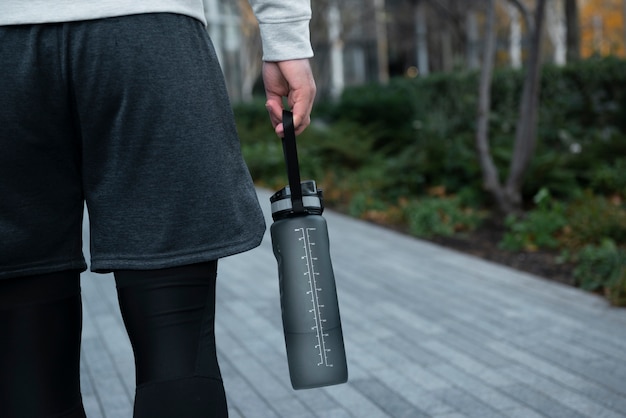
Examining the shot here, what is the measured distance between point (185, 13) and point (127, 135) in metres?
0.23

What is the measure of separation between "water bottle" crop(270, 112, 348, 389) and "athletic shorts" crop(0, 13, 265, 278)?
92 mm

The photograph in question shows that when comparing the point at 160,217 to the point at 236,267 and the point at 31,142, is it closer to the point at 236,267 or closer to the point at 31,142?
the point at 31,142

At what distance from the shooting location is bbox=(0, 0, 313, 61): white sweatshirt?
150cm

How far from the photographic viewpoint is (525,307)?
4941mm

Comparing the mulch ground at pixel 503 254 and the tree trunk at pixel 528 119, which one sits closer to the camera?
the mulch ground at pixel 503 254

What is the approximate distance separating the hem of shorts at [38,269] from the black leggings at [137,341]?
18mm

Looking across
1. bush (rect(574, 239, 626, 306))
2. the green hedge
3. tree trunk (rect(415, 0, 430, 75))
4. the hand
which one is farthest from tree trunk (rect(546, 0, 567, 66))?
the hand

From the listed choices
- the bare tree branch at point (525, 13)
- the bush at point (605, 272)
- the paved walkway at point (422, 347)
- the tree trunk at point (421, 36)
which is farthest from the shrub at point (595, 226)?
the tree trunk at point (421, 36)

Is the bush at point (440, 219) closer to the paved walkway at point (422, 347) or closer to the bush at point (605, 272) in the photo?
the paved walkway at point (422, 347)

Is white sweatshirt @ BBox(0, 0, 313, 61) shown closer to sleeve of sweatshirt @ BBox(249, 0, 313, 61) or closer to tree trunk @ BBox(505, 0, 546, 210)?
sleeve of sweatshirt @ BBox(249, 0, 313, 61)

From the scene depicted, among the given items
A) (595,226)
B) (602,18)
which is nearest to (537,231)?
(595,226)

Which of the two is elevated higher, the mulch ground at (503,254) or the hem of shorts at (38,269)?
the hem of shorts at (38,269)

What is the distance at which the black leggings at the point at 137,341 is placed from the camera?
1537 mm

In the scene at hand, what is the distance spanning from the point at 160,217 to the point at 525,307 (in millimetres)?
3706
